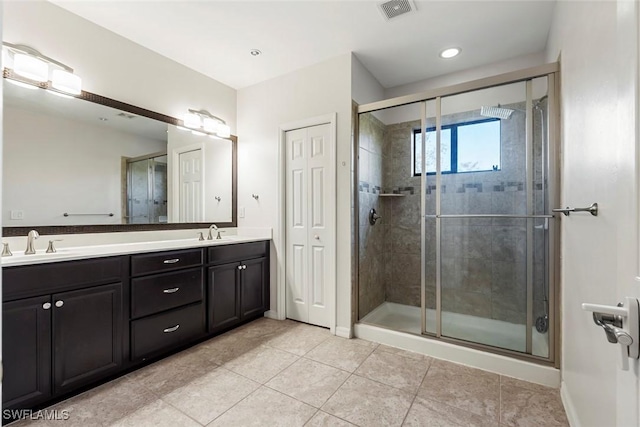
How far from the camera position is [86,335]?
6.13 ft

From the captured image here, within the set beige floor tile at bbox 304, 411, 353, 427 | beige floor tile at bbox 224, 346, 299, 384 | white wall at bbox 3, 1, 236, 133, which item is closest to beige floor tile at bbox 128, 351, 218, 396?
beige floor tile at bbox 224, 346, 299, 384

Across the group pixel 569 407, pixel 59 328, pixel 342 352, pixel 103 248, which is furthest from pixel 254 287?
pixel 569 407

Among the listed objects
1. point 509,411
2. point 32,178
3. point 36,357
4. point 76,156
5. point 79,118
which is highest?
point 79,118

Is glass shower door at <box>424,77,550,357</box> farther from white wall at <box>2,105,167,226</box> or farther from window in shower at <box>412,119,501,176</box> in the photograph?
white wall at <box>2,105,167,226</box>

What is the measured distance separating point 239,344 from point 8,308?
150 centimetres

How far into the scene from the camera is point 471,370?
2.17 meters

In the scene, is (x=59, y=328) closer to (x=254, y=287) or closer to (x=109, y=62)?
(x=254, y=287)

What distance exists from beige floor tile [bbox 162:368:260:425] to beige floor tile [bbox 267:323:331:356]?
52 centimetres

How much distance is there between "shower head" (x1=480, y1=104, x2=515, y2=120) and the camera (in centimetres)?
235

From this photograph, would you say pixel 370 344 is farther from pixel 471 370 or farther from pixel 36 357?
pixel 36 357

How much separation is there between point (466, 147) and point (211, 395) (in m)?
2.68

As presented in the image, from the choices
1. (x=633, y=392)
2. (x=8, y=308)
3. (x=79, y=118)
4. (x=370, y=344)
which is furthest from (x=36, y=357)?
(x=633, y=392)

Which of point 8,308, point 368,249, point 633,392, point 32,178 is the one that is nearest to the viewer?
point 633,392

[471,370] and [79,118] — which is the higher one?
[79,118]
